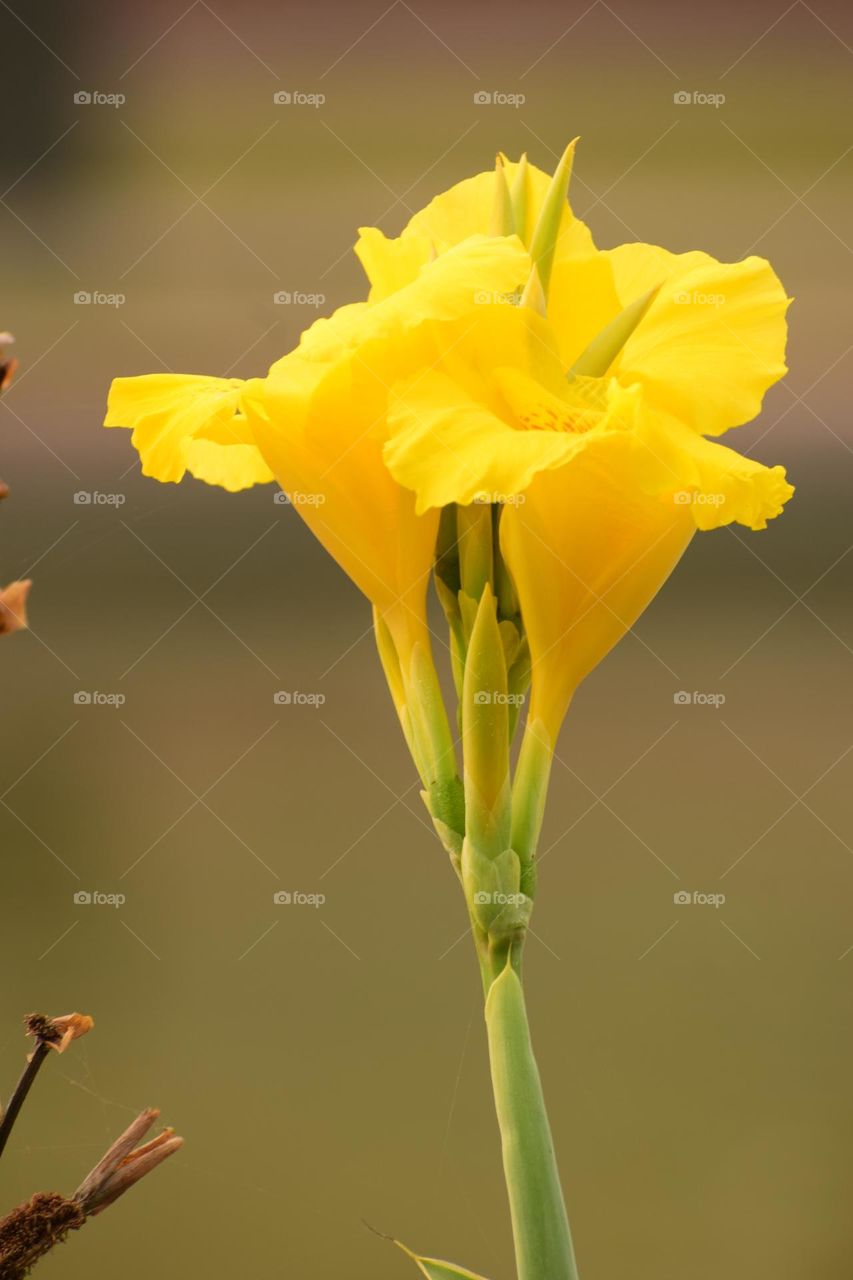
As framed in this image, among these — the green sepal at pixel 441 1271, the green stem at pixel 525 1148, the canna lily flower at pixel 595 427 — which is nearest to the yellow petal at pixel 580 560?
the canna lily flower at pixel 595 427

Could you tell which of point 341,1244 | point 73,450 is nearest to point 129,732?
point 73,450

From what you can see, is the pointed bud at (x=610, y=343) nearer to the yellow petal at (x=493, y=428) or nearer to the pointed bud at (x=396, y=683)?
the yellow petal at (x=493, y=428)

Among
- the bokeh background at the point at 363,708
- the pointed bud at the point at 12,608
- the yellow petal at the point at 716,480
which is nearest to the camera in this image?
the pointed bud at the point at 12,608
